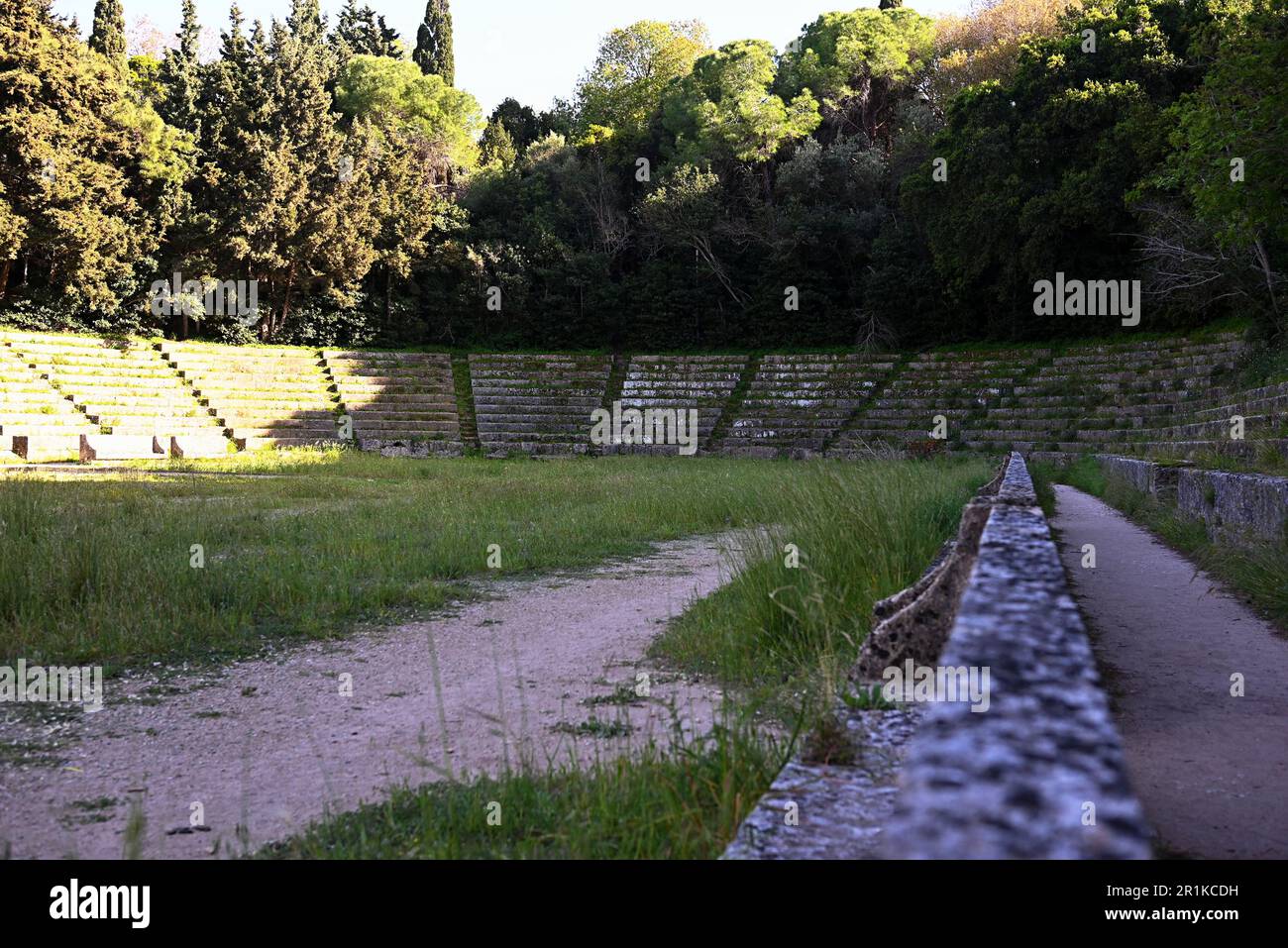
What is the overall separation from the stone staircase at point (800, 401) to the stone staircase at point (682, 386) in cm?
84

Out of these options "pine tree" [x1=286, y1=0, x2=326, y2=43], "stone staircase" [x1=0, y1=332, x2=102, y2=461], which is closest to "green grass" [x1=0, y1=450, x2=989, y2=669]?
"stone staircase" [x1=0, y1=332, x2=102, y2=461]

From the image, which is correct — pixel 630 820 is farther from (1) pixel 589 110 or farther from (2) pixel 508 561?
(1) pixel 589 110

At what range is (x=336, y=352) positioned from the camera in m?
32.8

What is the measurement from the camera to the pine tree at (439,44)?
48.7m

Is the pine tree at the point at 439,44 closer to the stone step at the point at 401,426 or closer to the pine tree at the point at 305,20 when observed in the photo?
the pine tree at the point at 305,20

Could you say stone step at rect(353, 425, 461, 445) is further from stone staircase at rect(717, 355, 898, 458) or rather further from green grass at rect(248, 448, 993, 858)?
green grass at rect(248, 448, 993, 858)

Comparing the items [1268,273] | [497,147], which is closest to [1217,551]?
[1268,273]

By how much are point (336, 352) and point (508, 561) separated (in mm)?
26826

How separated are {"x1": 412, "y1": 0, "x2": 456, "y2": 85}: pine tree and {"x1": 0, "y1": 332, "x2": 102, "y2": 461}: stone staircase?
29.8 meters

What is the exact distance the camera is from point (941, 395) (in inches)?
1102

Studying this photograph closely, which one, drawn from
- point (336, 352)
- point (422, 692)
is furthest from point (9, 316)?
point (422, 692)

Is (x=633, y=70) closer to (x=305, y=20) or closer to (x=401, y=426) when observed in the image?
(x=305, y=20)

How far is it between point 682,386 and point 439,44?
2885cm

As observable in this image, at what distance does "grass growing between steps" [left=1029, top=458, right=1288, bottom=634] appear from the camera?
5.69 m
